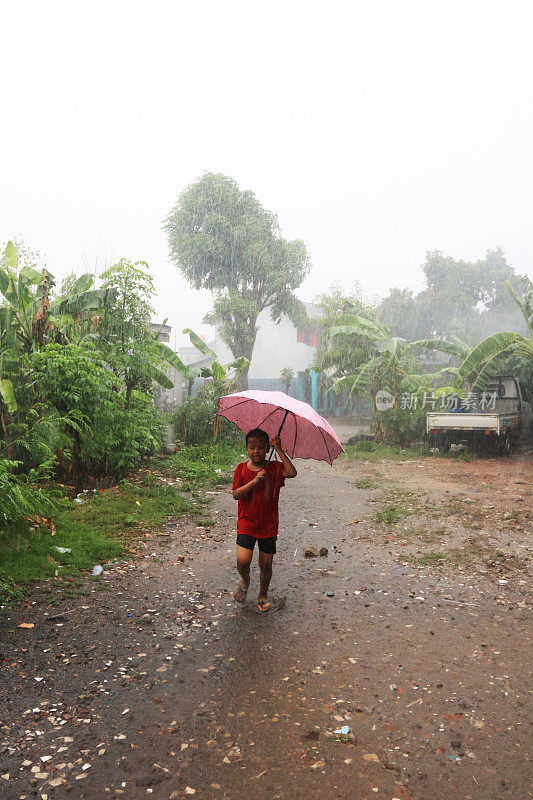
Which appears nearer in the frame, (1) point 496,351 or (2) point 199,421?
(2) point 199,421

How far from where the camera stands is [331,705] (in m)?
2.98

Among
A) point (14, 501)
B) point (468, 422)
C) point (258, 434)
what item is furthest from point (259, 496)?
point (468, 422)

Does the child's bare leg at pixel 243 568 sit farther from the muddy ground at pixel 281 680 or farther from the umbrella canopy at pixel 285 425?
the umbrella canopy at pixel 285 425

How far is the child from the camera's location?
3971mm

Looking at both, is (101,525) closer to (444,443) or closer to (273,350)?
(444,443)

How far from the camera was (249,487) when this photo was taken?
13.0 feet

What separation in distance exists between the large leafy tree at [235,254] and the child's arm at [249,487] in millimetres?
24779

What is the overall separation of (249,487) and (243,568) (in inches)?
28.8

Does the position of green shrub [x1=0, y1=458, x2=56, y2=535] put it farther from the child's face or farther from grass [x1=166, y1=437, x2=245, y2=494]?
grass [x1=166, y1=437, x2=245, y2=494]

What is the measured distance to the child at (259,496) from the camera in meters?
3.97

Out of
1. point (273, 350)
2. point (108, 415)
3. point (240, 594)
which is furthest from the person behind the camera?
point (273, 350)

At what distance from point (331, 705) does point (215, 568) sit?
7.90ft

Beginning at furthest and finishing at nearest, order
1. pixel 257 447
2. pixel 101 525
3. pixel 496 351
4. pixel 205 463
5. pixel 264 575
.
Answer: pixel 496 351 → pixel 205 463 → pixel 101 525 → pixel 264 575 → pixel 257 447

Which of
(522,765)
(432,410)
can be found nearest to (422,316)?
(432,410)
